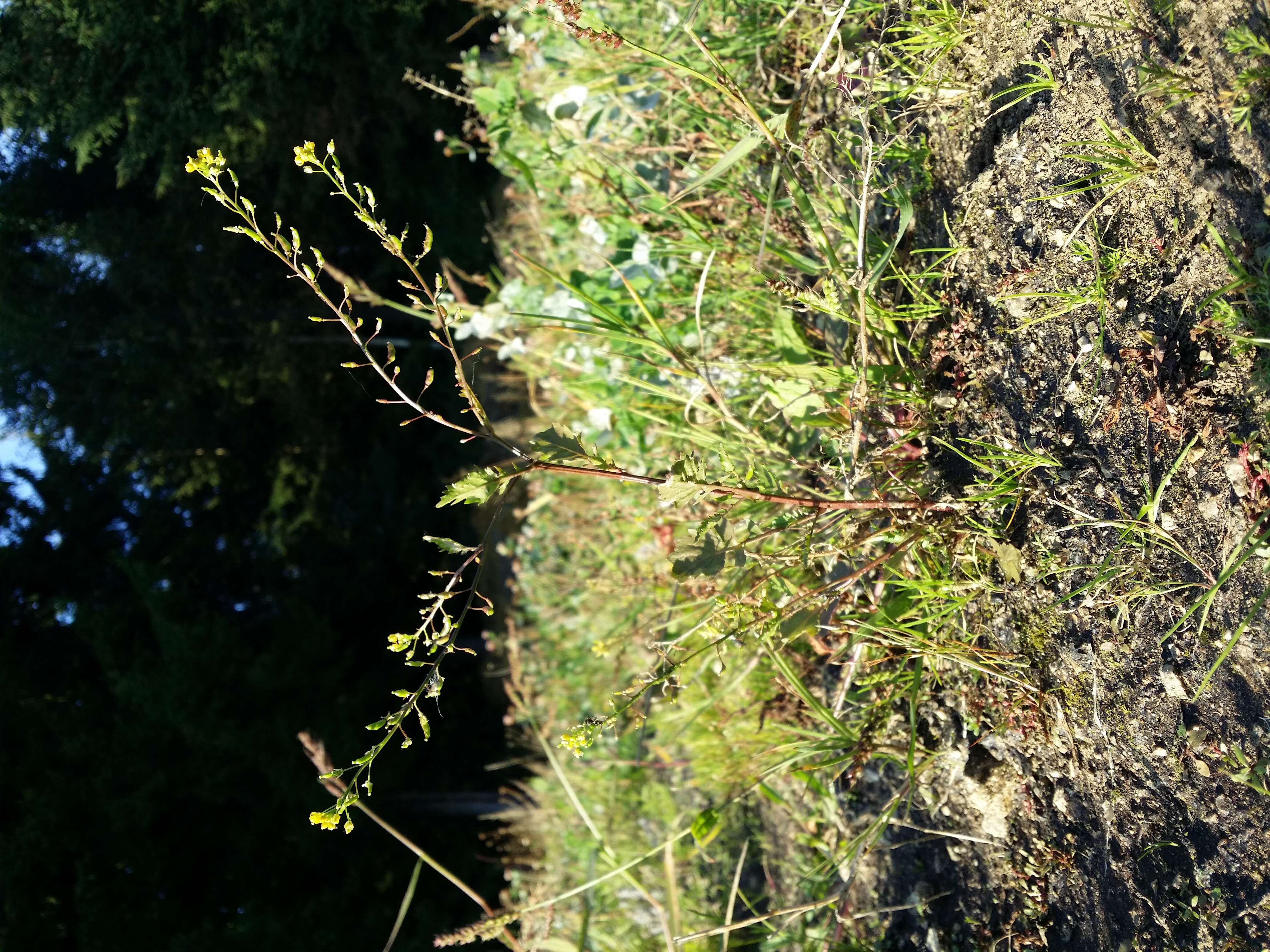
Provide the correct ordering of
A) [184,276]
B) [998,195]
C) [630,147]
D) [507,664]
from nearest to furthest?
[998,195], [630,147], [507,664], [184,276]

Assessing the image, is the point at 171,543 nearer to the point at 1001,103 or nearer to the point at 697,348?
the point at 697,348

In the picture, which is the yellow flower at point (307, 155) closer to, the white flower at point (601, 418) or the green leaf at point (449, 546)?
the green leaf at point (449, 546)

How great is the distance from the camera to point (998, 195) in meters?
1.48

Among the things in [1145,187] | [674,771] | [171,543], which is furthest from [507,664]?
[1145,187]

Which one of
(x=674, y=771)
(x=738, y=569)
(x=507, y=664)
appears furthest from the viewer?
(x=507, y=664)

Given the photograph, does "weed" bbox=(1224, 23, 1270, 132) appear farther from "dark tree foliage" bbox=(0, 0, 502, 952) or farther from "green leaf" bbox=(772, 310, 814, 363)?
"dark tree foliage" bbox=(0, 0, 502, 952)

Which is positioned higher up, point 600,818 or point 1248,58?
point 1248,58

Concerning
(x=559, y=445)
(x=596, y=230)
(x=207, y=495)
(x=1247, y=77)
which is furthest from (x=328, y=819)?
(x=207, y=495)

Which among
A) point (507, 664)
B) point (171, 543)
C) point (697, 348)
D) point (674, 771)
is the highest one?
point (697, 348)

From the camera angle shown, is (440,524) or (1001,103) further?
(440,524)

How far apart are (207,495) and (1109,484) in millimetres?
5010

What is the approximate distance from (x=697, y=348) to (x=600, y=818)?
223 centimetres

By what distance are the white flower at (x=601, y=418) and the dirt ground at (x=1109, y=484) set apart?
1147 millimetres

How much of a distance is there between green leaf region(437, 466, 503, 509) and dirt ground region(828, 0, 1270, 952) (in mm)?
881
